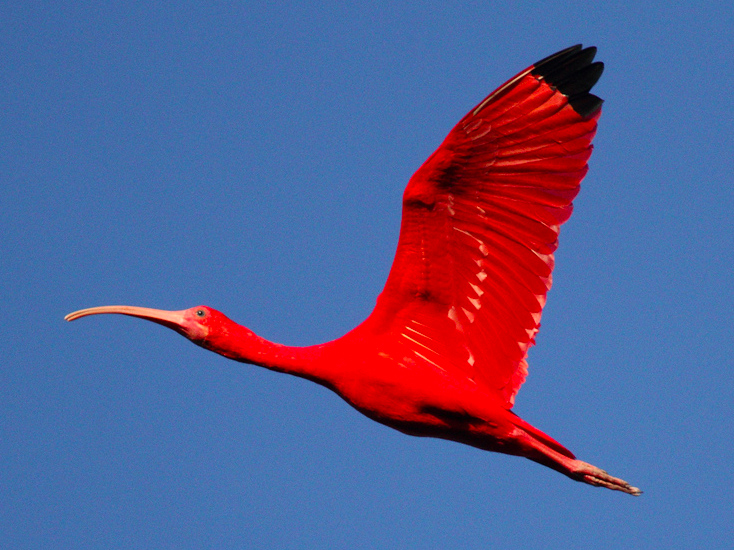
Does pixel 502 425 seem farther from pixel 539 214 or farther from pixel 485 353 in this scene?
pixel 539 214

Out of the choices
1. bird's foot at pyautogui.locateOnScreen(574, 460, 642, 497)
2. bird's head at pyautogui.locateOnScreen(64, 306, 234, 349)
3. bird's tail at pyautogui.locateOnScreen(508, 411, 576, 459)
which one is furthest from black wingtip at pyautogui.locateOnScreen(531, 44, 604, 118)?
bird's head at pyautogui.locateOnScreen(64, 306, 234, 349)

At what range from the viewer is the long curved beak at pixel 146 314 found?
955cm

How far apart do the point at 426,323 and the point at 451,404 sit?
73 centimetres

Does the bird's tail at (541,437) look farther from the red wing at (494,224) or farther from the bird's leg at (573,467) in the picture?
the red wing at (494,224)

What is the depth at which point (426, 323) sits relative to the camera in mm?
9922

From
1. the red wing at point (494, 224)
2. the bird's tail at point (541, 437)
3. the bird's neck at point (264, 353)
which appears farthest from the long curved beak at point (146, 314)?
the bird's tail at point (541, 437)

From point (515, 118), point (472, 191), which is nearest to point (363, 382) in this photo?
point (472, 191)

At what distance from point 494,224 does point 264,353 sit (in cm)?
223

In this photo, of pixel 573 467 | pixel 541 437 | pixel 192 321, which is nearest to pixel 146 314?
pixel 192 321

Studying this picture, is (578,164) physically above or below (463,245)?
above

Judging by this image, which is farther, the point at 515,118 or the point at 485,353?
the point at 485,353

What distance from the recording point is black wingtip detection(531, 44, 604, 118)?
30.5ft

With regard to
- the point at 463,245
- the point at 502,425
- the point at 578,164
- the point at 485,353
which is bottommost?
the point at 502,425

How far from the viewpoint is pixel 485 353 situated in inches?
392
